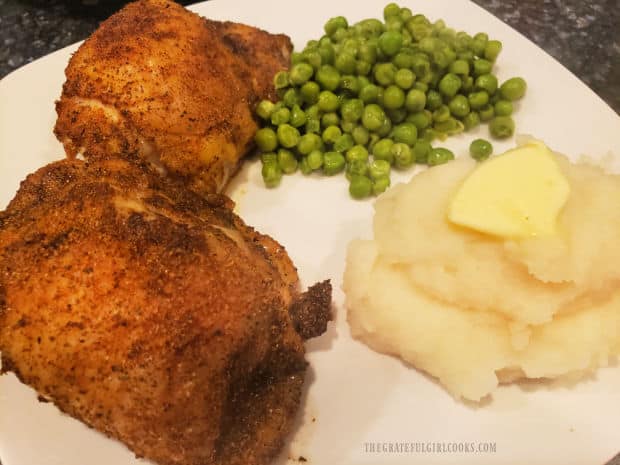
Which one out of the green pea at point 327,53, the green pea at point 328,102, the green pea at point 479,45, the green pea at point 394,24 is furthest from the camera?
the green pea at point 394,24

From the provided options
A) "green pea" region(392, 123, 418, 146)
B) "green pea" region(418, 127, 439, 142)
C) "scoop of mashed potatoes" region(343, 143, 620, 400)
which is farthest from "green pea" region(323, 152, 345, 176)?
"scoop of mashed potatoes" region(343, 143, 620, 400)

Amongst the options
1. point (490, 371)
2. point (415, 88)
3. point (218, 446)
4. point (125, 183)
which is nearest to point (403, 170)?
Answer: point (415, 88)

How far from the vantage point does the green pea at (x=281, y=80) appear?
4094mm

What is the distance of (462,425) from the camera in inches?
112

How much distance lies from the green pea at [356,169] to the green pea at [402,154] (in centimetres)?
22

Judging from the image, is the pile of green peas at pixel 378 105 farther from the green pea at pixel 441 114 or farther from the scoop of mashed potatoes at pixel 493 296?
the scoop of mashed potatoes at pixel 493 296

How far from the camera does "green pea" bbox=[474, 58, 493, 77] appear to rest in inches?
168

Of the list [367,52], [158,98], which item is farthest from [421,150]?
[158,98]

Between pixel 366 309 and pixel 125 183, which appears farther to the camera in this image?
pixel 366 309

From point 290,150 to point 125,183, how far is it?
55.7 inches

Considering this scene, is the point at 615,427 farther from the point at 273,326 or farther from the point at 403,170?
the point at 403,170

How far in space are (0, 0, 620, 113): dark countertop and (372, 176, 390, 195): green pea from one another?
264 cm

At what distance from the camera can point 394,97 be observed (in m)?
4.05

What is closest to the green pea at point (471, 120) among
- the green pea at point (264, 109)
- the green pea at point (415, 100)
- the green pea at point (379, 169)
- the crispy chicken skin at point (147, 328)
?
the green pea at point (415, 100)
